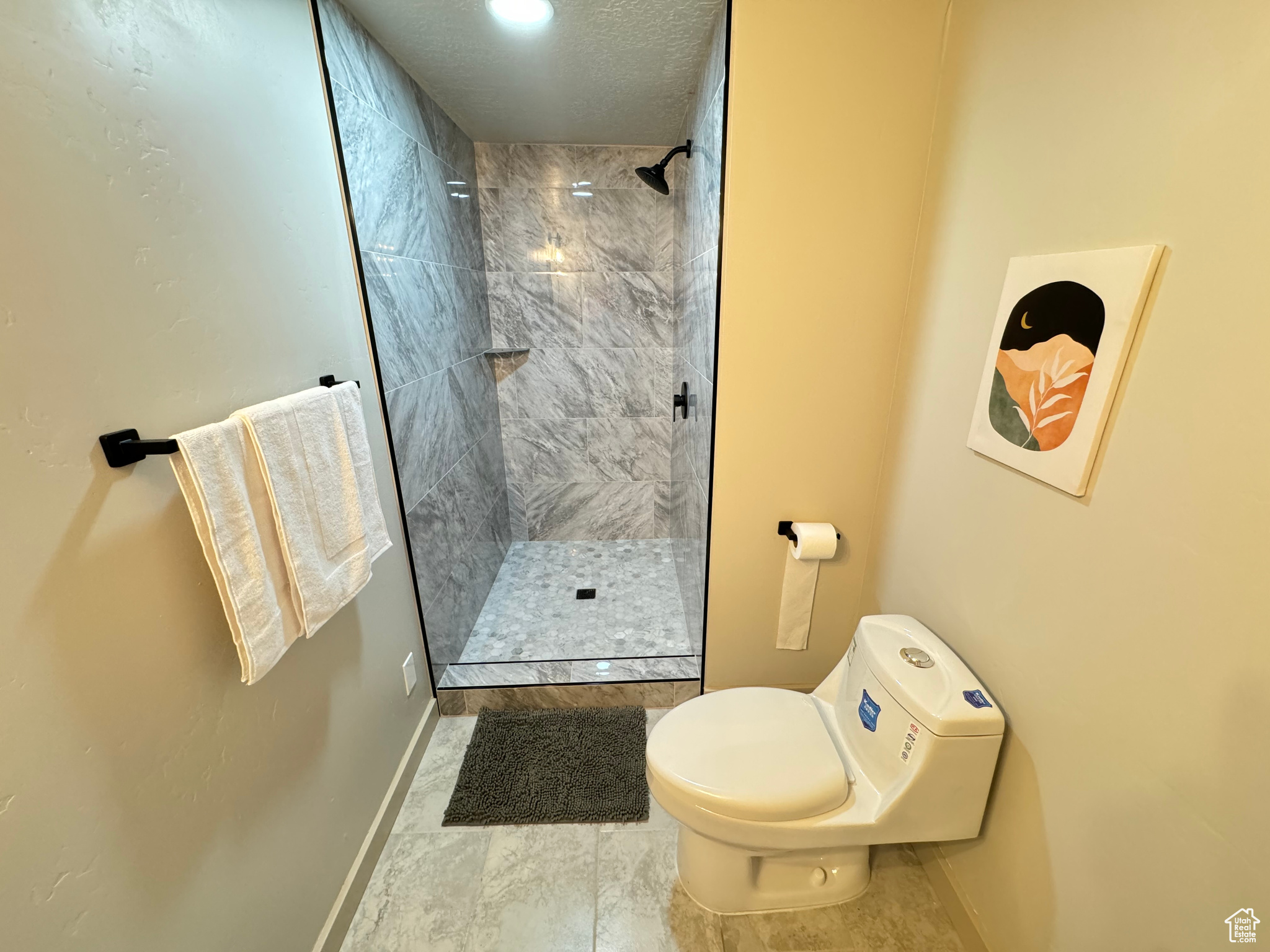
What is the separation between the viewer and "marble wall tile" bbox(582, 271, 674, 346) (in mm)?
2545

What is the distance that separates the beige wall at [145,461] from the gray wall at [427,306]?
0.24 meters

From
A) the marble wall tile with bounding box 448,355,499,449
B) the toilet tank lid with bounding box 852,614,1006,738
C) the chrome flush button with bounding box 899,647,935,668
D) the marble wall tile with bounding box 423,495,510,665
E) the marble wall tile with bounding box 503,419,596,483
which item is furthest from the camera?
the marble wall tile with bounding box 503,419,596,483

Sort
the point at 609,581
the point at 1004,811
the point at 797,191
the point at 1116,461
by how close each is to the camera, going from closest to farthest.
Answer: the point at 1116,461 < the point at 1004,811 < the point at 797,191 < the point at 609,581

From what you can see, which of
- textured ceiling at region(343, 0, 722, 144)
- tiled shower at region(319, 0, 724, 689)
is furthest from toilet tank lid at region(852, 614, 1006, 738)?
textured ceiling at region(343, 0, 722, 144)

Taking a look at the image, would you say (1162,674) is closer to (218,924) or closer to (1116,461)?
(1116,461)

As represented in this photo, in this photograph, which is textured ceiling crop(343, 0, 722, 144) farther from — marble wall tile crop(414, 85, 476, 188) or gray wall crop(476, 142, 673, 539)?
gray wall crop(476, 142, 673, 539)

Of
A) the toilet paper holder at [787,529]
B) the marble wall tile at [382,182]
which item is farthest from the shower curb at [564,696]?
the marble wall tile at [382,182]

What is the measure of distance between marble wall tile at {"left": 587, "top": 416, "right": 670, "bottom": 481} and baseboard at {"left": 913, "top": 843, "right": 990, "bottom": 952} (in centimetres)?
193

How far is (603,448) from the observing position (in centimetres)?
283

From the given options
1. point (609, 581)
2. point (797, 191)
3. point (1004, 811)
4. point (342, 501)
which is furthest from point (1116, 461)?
point (609, 581)

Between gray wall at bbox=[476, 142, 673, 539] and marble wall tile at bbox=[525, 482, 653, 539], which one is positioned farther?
marble wall tile at bbox=[525, 482, 653, 539]

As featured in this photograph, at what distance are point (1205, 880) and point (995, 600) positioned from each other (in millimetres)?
481

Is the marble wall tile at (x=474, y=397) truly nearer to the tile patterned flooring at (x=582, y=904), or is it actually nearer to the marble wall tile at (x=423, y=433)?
the marble wall tile at (x=423, y=433)

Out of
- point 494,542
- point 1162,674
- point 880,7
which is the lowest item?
point 494,542
